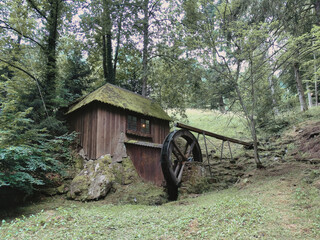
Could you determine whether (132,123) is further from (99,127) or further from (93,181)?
(93,181)

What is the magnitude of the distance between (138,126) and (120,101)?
173 centimetres

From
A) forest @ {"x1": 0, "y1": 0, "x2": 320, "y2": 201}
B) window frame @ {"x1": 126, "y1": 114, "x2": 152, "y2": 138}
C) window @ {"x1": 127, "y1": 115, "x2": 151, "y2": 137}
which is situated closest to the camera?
forest @ {"x1": 0, "y1": 0, "x2": 320, "y2": 201}

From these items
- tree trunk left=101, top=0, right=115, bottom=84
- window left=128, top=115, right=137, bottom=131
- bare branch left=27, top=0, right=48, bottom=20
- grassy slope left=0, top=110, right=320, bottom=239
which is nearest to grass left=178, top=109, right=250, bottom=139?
window left=128, top=115, right=137, bottom=131

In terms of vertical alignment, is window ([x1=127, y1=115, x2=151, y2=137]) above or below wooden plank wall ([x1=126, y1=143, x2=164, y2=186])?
above

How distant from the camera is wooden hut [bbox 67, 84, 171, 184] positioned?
368 inches

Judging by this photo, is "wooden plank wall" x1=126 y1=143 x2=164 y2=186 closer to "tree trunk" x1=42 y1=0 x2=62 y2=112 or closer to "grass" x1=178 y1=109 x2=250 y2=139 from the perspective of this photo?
"tree trunk" x1=42 y1=0 x2=62 y2=112

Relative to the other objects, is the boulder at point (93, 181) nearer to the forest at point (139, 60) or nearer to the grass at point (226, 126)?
the forest at point (139, 60)

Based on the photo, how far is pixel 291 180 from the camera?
20.1ft

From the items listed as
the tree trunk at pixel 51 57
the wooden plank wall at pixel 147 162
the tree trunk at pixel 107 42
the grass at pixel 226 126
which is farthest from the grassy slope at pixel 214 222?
the grass at pixel 226 126

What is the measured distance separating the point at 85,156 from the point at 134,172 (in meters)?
2.42

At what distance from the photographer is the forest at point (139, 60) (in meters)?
7.29

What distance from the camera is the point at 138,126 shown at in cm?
1102

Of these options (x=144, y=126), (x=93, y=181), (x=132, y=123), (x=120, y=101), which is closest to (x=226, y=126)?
(x=144, y=126)

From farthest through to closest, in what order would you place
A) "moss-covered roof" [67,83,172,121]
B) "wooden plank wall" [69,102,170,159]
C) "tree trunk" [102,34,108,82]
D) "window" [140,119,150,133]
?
"tree trunk" [102,34,108,82] < "window" [140,119,150,133] < "moss-covered roof" [67,83,172,121] < "wooden plank wall" [69,102,170,159]
